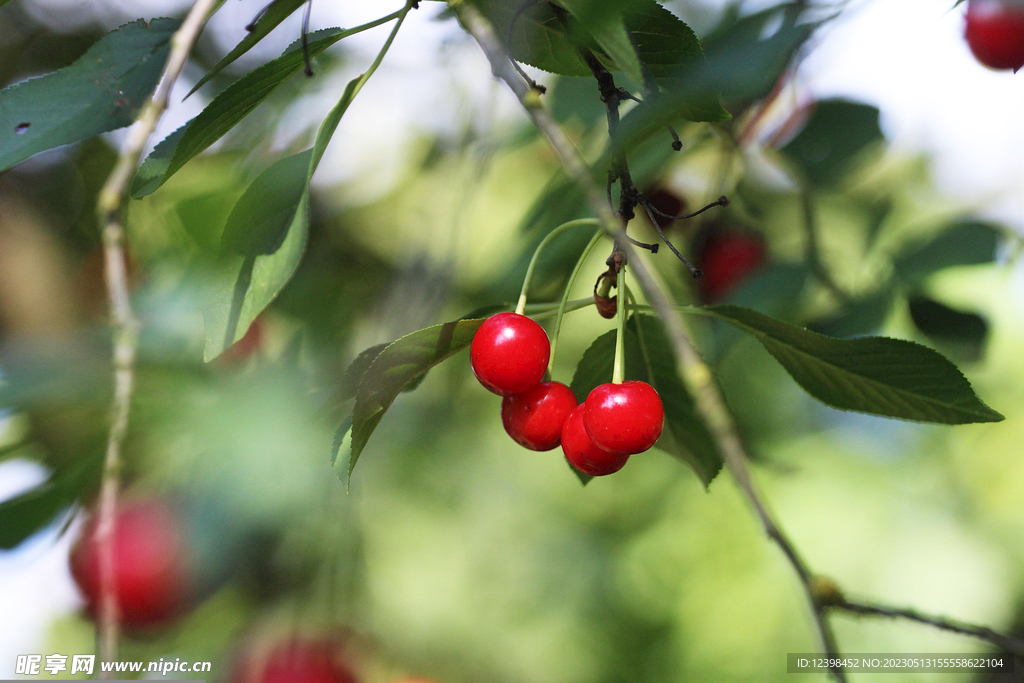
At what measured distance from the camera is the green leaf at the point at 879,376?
0.57 m

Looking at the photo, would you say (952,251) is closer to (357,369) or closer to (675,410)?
(675,410)

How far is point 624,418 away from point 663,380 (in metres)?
0.24

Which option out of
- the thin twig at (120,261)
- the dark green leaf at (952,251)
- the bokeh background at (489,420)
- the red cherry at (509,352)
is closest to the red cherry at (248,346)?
the bokeh background at (489,420)

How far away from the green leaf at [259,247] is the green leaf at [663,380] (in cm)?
32

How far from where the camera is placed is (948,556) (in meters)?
1.92

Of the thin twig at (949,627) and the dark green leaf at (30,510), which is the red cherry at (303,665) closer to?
the dark green leaf at (30,510)

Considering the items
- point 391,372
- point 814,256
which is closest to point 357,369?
point 391,372

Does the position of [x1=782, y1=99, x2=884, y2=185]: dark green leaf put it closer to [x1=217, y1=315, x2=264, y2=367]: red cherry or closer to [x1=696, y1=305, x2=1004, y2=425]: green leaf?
[x1=696, y1=305, x2=1004, y2=425]: green leaf

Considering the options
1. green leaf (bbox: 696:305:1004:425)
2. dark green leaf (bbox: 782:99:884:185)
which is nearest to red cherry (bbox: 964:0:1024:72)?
dark green leaf (bbox: 782:99:884:185)

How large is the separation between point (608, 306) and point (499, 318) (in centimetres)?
14

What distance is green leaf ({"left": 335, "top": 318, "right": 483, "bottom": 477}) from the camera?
1.76 ft

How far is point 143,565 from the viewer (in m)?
0.92

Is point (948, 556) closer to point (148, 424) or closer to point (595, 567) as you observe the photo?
point (595, 567)

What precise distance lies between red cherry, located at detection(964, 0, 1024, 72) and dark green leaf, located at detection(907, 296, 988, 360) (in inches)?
14.6
